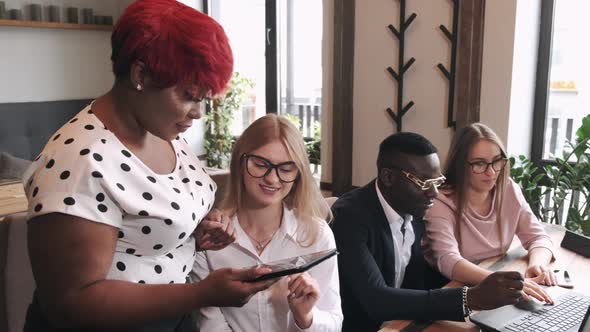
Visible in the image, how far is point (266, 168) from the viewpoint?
148 centimetres

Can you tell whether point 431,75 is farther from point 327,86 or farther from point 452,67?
point 327,86

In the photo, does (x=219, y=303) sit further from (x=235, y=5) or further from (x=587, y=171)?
(x=235, y=5)

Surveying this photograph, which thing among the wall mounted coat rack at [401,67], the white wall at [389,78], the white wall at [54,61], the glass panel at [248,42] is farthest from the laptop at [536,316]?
the white wall at [54,61]

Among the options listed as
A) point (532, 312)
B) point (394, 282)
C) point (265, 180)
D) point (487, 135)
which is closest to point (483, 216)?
point (487, 135)

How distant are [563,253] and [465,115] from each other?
53.7 inches

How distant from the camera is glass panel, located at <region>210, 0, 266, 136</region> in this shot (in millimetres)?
4734

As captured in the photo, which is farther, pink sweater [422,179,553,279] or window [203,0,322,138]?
window [203,0,322,138]

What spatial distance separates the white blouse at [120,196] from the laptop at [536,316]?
758mm

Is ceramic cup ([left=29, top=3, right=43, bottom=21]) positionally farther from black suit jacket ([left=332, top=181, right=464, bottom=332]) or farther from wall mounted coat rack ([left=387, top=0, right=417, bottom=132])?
black suit jacket ([left=332, top=181, right=464, bottom=332])

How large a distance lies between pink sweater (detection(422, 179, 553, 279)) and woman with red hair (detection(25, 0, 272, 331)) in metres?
1.10

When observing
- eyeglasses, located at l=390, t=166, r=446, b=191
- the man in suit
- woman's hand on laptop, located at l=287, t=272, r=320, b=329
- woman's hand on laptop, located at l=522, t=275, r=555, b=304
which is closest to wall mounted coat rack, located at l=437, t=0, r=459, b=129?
the man in suit

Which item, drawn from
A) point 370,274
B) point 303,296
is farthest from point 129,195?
point 370,274

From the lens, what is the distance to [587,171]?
2.87 metres

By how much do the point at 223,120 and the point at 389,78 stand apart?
1.83m
